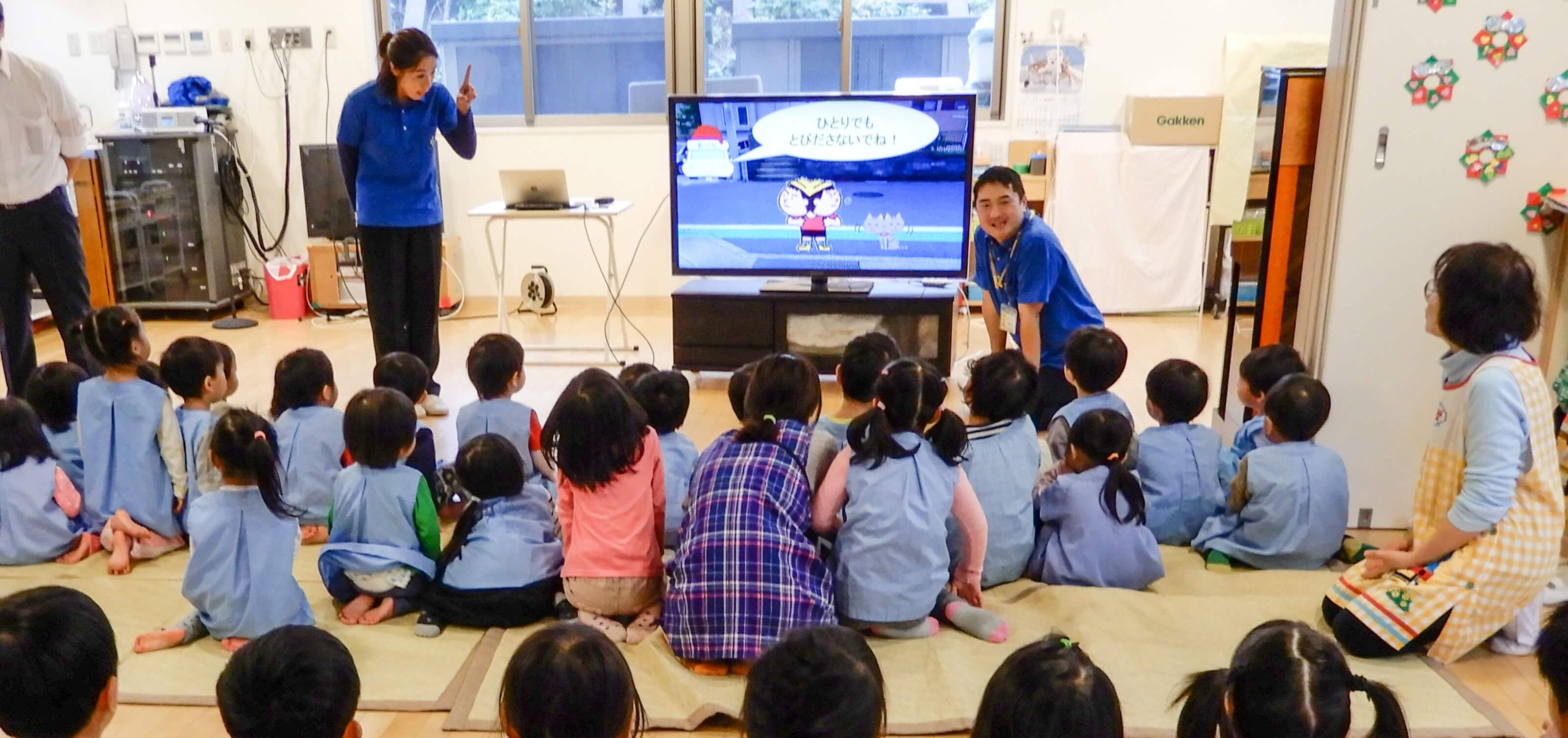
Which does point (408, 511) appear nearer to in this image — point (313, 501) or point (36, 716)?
point (313, 501)

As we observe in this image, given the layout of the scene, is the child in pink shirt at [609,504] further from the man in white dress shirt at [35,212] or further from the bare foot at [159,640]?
the man in white dress shirt at [35,212]

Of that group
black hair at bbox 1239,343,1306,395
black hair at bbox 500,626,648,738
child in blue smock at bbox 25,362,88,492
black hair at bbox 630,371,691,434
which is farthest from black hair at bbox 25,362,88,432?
black hair at bbox 1239,343,1306,395

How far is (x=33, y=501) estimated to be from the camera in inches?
109

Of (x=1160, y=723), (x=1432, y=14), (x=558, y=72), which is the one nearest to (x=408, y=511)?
(x=1160, y=723)

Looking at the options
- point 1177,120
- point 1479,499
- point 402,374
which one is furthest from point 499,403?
point 1177,120

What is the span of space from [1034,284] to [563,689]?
2.45 metres

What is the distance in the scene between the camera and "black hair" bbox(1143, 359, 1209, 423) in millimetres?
2873

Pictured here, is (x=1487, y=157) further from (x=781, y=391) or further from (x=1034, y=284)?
(x=781, y=391)

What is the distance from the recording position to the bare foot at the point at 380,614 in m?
2.52

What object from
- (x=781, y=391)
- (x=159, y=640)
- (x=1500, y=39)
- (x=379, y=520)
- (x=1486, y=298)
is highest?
(x=1500, y=39)

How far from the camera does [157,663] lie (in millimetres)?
2342

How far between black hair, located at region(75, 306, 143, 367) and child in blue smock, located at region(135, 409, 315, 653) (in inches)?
27.4

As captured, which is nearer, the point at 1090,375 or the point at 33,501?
the point at 33,501

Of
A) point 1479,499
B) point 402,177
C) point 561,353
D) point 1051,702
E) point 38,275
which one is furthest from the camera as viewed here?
point 561,353
